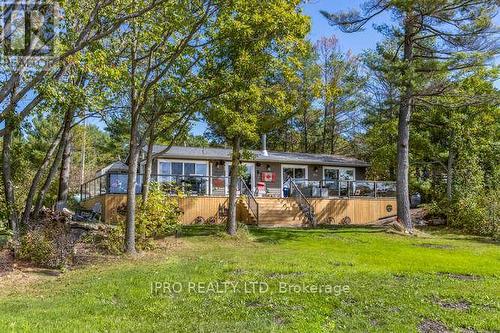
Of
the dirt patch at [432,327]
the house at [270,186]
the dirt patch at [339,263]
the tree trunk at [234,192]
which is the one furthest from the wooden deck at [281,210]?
the dirt patch at [432,327]

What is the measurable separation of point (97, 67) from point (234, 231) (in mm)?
7171

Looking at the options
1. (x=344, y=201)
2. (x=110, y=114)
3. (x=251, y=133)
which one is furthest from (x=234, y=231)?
(x=344, y=201)

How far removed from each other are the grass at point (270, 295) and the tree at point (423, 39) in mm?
6535

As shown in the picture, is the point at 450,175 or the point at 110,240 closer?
the point at 110,240

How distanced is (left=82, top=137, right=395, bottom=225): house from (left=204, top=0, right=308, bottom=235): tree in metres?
2.07

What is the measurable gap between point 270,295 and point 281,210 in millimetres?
11545

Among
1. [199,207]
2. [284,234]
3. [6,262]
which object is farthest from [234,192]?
[6,262]

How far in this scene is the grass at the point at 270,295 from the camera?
553cm

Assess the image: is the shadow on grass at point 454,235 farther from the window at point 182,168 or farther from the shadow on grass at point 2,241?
the shadow on grass at point 2,241

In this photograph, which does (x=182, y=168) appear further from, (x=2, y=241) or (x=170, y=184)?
(x=2, y=241)

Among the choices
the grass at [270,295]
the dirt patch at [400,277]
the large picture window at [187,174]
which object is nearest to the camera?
the grass at [270,295]

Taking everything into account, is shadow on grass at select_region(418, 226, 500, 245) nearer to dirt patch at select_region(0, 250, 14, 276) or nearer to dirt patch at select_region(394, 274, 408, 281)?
dirt patch at select_region(394, 274, 408, 281)

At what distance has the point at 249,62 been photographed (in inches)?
467

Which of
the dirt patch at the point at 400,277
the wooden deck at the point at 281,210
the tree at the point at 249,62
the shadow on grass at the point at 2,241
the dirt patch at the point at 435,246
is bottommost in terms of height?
the dirt patch at the point at 435,246
